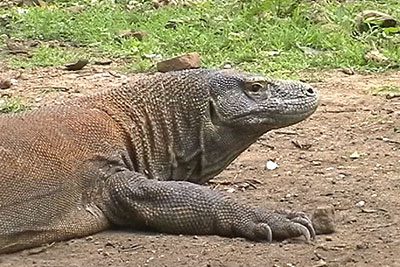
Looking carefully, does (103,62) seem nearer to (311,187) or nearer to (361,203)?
(311,187)

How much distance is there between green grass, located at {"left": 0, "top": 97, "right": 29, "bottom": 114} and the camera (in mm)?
6562

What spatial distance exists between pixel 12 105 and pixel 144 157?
2.38m

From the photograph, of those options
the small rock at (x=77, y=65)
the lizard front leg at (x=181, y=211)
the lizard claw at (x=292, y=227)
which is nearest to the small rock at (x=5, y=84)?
the small rock at (x=77, y=65)

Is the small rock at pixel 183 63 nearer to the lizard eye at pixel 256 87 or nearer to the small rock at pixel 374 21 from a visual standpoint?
the lizard eye at pixel 256 87

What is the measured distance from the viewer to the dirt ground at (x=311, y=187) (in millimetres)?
3846

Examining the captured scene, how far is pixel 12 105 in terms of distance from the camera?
6.70 meters

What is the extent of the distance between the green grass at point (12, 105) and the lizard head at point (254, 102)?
2.17 meters

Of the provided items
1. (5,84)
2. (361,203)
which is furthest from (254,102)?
(5,84)

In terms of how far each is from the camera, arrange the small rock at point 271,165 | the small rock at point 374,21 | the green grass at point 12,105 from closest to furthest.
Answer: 1. the small rock at point 271,165
2. the green grass at point 12,105
3. the small rock at point 374,21

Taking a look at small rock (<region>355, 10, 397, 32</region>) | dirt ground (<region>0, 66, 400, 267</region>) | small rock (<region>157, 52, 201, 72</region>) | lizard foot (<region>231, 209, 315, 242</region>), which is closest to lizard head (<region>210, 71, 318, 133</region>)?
dirt ground (<region>0, 66, 400, 267</region>)

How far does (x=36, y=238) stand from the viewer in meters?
4.06

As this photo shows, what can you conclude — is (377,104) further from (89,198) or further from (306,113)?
(89,198)

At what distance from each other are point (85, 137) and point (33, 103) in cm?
268

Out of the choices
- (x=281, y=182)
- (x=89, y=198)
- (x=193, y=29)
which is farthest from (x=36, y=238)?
(x=193, y=29)
